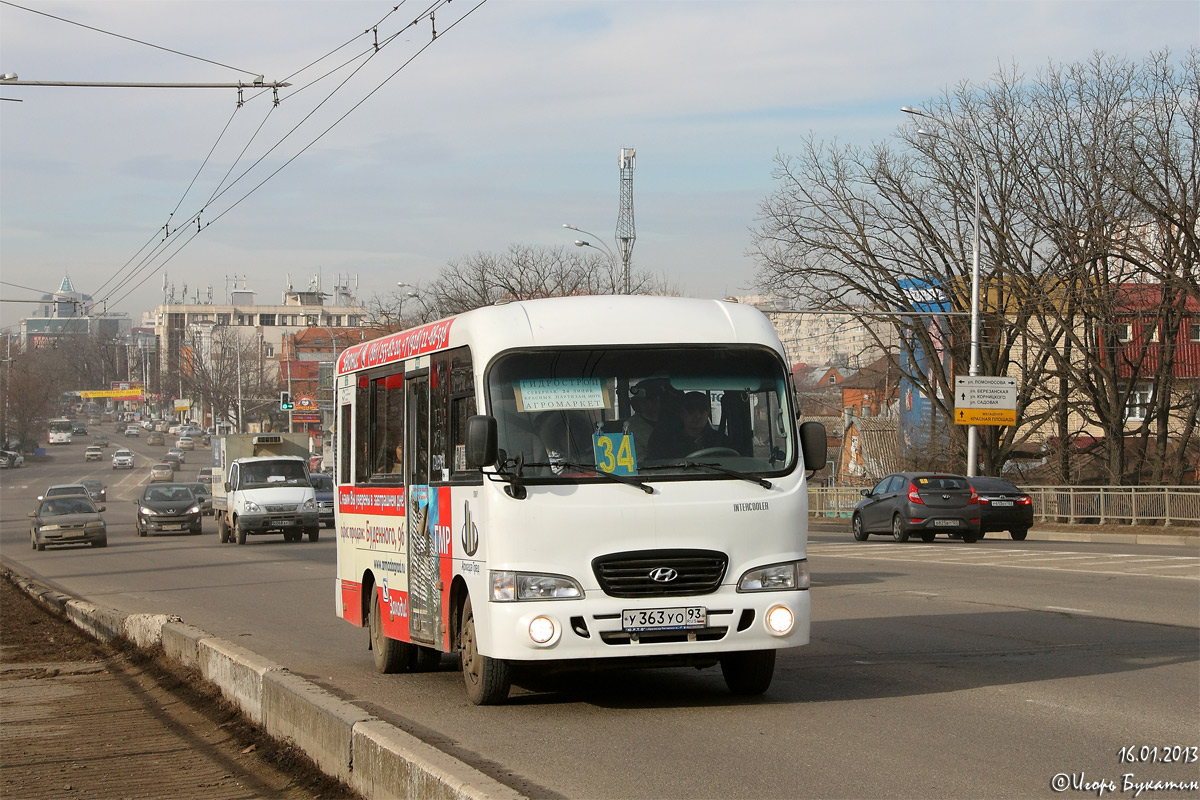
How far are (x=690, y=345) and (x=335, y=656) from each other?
507 cm

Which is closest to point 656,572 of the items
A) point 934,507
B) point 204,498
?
point 934,507

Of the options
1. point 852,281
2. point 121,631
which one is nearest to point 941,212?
point 852,281

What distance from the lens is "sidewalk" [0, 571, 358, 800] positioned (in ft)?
24.3

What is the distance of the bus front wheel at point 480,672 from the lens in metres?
8.41

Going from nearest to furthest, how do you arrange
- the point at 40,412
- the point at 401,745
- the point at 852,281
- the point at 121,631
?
the point at 401,745
the point at 121,631
the point at 852,281
the point at 40,412

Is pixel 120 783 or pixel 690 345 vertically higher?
pixel 690 345

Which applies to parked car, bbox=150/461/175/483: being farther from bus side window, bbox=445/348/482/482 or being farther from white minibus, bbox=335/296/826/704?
white minibus, bbox=335/296/826/704

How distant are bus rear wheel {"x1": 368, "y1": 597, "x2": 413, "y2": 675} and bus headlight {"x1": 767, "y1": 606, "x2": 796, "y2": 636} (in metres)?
3.41

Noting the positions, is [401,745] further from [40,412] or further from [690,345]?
[40,412]

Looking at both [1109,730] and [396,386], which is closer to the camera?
[1109,730]

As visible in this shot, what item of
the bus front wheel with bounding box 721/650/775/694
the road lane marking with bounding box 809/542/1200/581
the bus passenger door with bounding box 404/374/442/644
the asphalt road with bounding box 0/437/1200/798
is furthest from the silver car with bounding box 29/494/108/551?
the bus front wheel with bounding box 721/650/775/694

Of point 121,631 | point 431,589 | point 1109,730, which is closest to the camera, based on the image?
point 1109,730

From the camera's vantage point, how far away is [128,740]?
888 centimetres

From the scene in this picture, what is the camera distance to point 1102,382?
146ft
